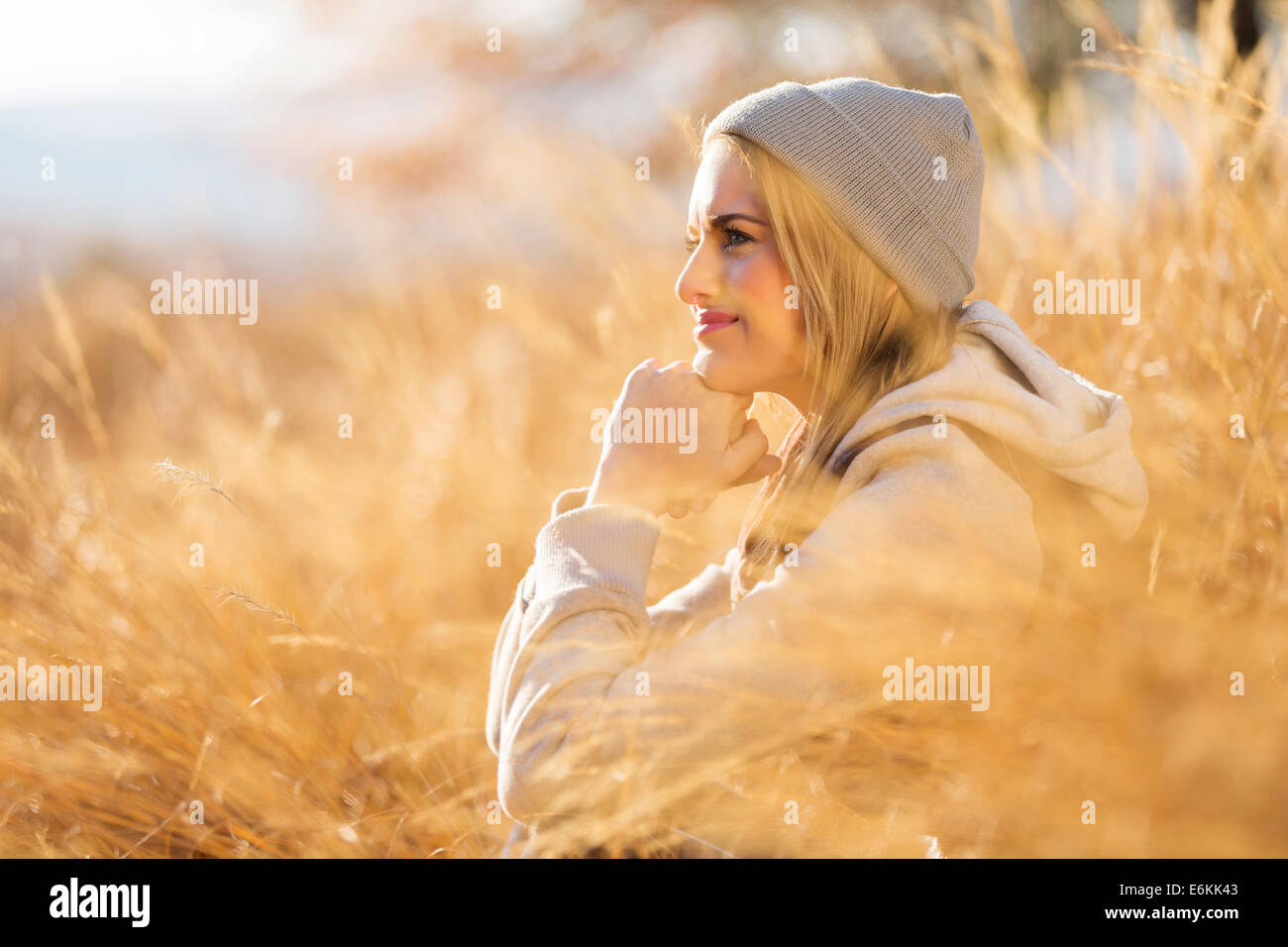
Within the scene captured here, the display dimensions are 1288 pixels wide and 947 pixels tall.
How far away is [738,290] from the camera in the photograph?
1.37 m

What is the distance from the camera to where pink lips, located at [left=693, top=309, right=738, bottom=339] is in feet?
4.56

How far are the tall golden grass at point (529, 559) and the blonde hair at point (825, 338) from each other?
0.32m

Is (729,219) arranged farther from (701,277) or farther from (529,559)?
(529,559)

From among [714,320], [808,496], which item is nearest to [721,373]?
[714,320]

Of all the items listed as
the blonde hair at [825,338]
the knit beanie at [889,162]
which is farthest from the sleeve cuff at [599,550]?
the knit beanie at [889,162]

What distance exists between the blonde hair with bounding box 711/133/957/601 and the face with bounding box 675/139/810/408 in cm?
2

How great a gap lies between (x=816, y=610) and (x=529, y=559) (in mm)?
1276

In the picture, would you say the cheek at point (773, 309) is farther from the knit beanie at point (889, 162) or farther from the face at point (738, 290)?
the knit beanie at point (889, 162)

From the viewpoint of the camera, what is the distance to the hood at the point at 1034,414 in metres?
1.23

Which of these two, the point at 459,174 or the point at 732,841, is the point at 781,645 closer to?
the point at 732,841

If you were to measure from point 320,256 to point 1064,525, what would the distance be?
539cm

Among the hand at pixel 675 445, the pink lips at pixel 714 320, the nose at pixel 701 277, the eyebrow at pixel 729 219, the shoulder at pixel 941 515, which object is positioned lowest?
the shoulder at pixel 941 515

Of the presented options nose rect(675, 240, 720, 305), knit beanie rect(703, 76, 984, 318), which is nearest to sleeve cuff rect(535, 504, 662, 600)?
nose rect(675, 240, 720, 305)
